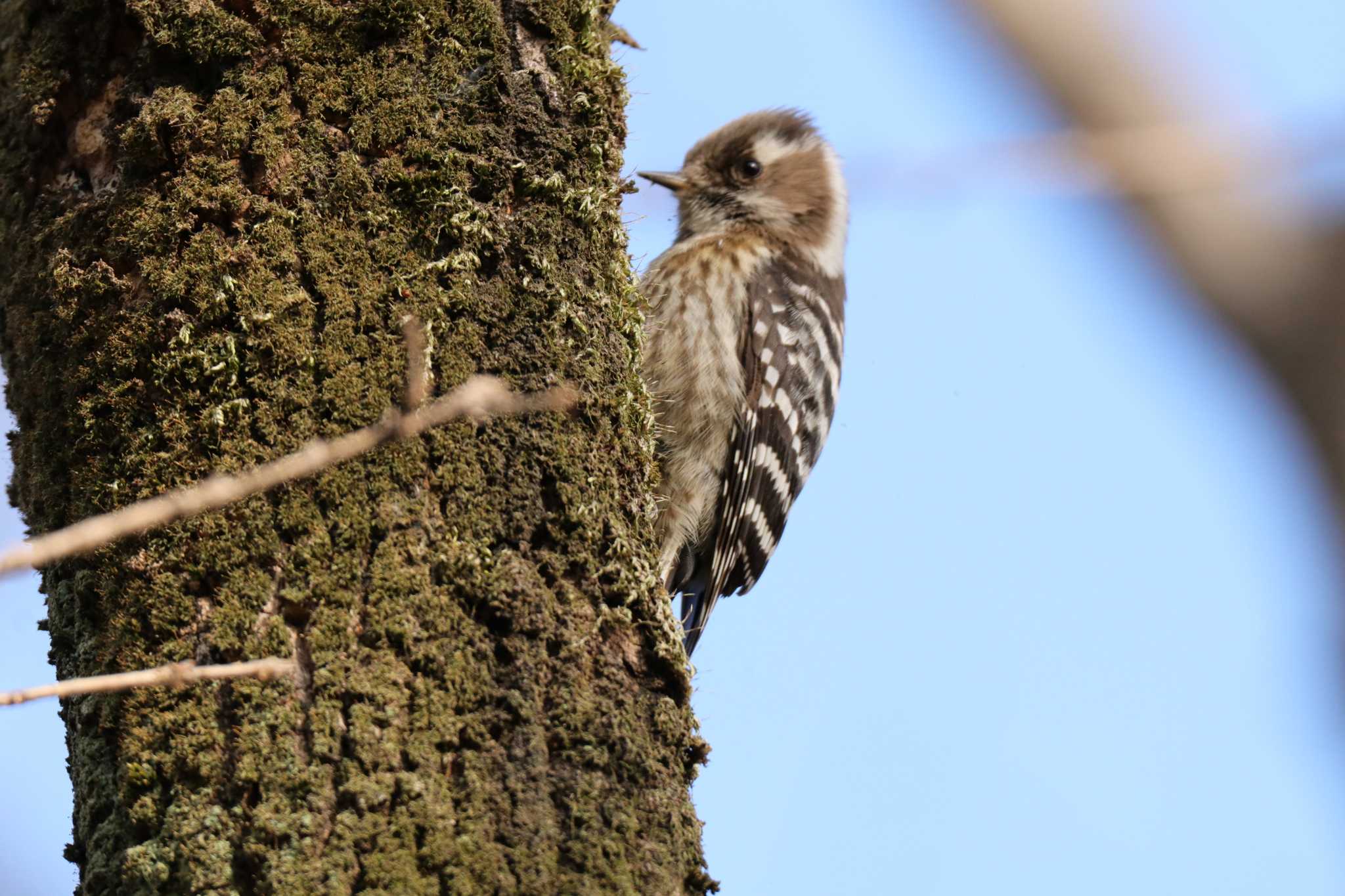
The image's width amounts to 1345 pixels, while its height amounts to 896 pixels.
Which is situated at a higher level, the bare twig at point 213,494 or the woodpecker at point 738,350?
the woodpecker at point 738,350

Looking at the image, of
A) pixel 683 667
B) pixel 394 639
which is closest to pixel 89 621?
pixel 394 639

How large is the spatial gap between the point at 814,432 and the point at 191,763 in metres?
2.89

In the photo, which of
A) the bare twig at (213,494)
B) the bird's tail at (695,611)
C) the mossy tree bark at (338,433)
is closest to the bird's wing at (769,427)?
the bird's tail at (695,611)

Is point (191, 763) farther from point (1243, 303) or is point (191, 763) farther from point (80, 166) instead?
point (1243, 303)

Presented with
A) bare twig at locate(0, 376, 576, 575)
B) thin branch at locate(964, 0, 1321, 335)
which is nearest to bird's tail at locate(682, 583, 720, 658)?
bare twig at locate(0, 376, 576, 575)

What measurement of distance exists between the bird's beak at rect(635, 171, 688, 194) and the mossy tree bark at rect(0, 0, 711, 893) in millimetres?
1951

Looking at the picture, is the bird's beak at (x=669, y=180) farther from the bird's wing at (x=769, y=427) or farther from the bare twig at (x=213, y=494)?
the bare twig at (x=213, y=494)

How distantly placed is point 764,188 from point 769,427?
113cm

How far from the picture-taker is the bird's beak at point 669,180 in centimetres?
534

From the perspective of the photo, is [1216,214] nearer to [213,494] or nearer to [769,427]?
[213,494]

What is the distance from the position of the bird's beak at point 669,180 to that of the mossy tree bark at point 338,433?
6.40 ft

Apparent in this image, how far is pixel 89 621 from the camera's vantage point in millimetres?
2795

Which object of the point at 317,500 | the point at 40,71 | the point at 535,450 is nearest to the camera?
the point at 317,500

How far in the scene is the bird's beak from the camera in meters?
5.34
